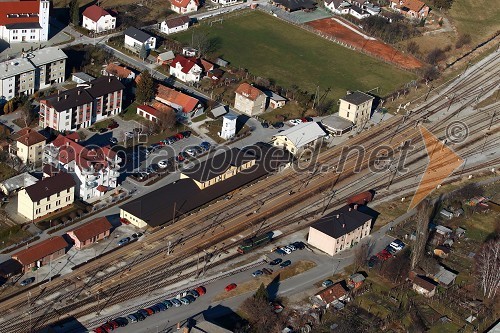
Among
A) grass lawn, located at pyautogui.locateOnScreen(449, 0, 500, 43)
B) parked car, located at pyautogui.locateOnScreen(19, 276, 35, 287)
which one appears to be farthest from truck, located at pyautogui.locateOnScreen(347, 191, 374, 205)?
grass lawn, located at pyautogui.locateOnScreen(449, 0, 500, 43)

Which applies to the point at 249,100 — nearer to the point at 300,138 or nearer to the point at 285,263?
the point at 300,138

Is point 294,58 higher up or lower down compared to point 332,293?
lower down

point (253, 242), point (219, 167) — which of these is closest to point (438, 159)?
point (219, 167)

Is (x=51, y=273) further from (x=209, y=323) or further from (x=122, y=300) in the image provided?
(x=209, y=323)

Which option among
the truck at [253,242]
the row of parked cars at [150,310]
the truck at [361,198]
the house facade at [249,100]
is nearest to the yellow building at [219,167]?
the truck at [253,242]

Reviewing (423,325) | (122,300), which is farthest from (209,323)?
(423,325)

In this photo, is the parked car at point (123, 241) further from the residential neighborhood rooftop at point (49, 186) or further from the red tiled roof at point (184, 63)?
the red tiled roof at point (184, 63)

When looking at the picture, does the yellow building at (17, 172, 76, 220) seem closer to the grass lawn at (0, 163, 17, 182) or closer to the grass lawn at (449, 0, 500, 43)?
the grass lawn at (0, 163, 17, 182)

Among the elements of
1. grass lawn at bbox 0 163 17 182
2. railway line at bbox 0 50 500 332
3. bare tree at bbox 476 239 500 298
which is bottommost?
grass lawn at bbox 0 163 17 182
